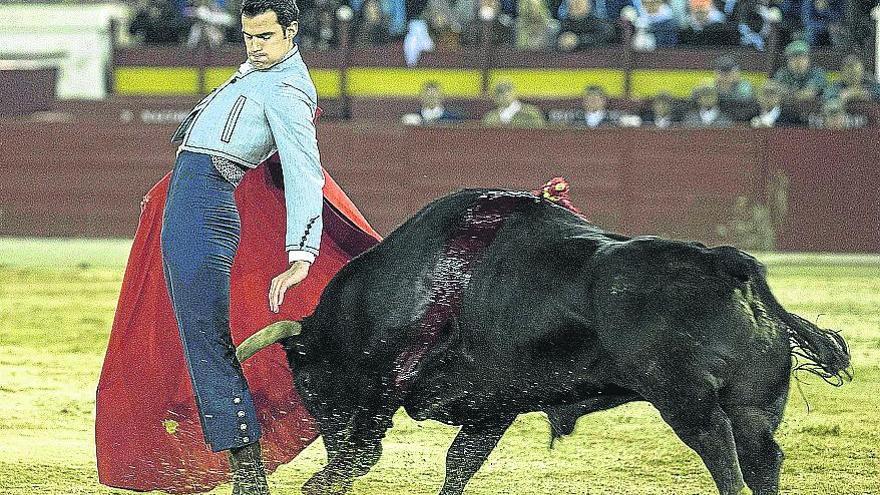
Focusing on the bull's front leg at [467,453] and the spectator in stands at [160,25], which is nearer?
the bull's front leg at [467,453]

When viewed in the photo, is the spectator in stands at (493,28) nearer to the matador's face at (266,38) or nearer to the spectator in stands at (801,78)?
the spectator in stands at (801,78)

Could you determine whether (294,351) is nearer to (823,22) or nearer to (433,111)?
(433,111)

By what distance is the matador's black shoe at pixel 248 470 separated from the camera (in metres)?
2.97

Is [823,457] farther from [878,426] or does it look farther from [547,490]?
[547,490]

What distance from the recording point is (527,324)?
276 centimetres

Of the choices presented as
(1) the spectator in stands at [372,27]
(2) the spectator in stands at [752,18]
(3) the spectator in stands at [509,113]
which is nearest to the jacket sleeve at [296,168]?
(3) the spectator in stands at [509,113]

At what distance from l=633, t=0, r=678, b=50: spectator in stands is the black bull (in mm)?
7997

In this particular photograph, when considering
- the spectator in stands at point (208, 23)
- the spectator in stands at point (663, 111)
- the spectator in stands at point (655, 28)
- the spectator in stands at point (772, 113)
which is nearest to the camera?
the spectator in stands at point (772, 113)

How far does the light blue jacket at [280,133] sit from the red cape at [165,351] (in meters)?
0.22

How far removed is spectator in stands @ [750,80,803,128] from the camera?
9.67 m

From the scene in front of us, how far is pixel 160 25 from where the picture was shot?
39.4 ft

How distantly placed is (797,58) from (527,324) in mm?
7776

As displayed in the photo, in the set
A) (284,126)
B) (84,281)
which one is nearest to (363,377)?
(284,126)

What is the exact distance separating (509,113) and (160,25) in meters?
3.63
